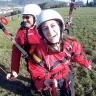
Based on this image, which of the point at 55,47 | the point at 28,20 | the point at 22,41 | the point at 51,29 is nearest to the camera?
the point at 51,29

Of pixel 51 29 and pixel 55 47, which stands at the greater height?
pixel 51 29

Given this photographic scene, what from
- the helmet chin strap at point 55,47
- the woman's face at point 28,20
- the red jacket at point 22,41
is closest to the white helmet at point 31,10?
the woman's face at point 28,20

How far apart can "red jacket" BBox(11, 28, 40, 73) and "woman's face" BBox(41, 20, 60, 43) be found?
541 millimetres

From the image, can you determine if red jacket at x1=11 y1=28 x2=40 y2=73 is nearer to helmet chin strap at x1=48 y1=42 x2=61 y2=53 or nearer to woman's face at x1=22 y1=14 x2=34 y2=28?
Answer: woman's face at x1=22 y1=14 x2=34 y2=28

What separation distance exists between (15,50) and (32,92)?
210 cm

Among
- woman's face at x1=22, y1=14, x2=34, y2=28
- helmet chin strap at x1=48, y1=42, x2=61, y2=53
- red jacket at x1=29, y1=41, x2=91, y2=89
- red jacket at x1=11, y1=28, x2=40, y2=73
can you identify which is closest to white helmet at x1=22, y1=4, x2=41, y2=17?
woman's face at x1=22, y1=14, x2=34, y2=28

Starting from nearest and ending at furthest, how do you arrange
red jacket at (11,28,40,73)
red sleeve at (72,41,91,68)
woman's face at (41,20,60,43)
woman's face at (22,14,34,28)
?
woman's face at (41,20,60,43), red sleeve at (72,41,91,68), red jacket at (11,28,40,73), woman's face at (22,14,34,28)

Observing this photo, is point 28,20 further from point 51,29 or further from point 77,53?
point 51,29

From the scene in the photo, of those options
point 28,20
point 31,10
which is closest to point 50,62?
point 28,20

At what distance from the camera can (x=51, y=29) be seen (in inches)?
154

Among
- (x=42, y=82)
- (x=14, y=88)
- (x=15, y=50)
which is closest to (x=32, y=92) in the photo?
(x=14, y=88)

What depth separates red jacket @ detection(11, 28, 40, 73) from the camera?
15.6ft

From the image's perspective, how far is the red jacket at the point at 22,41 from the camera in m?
4.75

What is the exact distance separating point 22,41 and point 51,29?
158 cm
